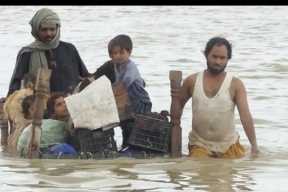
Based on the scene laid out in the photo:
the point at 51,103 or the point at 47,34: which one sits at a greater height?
the point at 47,34

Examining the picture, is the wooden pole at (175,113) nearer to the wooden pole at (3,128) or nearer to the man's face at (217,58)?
the man's face at (217,58)

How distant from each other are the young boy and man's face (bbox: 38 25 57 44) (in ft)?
2.22

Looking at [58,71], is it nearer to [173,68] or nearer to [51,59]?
[51,59]

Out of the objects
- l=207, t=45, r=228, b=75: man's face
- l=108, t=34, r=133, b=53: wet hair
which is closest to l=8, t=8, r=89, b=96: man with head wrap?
l=108, t=34, r=133, b=53: wet hair

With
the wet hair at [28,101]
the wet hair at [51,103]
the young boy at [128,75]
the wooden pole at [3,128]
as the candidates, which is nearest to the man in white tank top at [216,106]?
the young boy at [128,75]

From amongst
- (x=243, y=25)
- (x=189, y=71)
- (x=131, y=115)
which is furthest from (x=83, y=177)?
(x=243, y=25)

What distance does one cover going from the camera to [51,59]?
9.73 meters

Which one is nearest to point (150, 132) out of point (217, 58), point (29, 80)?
point (217, 58)

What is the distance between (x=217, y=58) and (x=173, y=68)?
9.15 m

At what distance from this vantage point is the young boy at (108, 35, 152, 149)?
29.9 feet

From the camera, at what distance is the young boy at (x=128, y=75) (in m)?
9.12

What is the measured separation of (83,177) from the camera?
→ 846cm

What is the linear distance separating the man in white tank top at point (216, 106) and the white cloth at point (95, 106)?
1.92 feet
